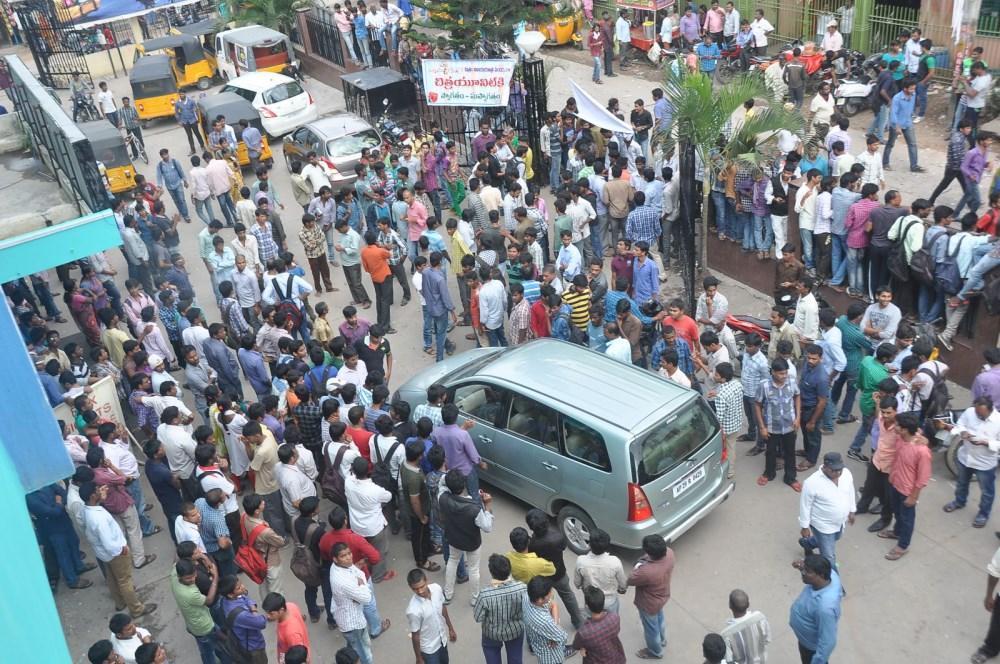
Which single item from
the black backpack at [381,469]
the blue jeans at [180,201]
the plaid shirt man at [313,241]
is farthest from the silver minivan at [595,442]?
the blue jeans at [180,201]

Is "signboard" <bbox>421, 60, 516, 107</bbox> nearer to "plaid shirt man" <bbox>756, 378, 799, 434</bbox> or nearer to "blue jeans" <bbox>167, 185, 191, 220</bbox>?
"blue jeans" <bbox>167, 185, 191, 220</bbox>

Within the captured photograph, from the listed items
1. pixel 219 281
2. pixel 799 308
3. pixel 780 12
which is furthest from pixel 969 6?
pixel 219 281

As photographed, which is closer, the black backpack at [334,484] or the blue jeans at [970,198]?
the black backpack at [334,484]

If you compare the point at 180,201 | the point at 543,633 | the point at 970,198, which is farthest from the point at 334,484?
the point at 180,201

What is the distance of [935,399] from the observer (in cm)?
882

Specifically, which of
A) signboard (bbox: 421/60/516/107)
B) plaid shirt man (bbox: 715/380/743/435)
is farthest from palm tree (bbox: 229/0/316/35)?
plaid shirt man (bbox: 715/380/743/435)

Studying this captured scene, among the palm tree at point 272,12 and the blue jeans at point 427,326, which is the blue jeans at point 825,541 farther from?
the palm tree at point 272,12

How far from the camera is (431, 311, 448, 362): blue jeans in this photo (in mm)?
11898

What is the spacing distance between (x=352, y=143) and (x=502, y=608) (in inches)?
485

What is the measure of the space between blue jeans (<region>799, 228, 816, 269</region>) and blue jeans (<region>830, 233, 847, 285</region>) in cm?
30

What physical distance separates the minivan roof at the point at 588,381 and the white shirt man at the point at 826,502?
1424 mm

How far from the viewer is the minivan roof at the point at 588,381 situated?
8.23 meters

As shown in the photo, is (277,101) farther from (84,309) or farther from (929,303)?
(929,303)

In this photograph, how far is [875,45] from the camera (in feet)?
65.4
